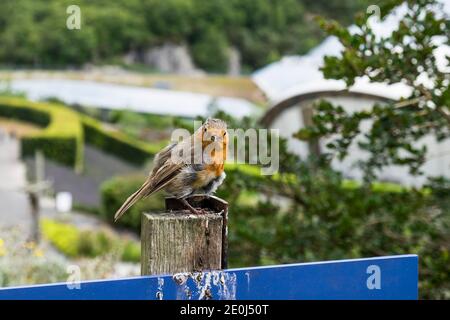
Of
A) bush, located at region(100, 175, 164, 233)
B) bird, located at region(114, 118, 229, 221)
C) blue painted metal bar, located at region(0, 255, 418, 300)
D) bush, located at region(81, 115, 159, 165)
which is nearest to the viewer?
blue painted metal bar, located at region(0, 255, 418, 300)

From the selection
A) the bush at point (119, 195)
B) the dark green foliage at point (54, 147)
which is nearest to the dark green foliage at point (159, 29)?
the dark green foliage at point (54, 147)

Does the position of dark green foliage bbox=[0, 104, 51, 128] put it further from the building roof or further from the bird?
the bird

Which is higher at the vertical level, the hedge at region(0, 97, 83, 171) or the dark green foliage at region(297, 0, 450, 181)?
the hedge at region(0, 97, 83, 171)

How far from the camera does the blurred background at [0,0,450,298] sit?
5.58m

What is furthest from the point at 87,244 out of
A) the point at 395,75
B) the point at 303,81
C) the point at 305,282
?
the point at 305,282

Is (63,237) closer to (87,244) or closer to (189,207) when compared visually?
(87,244)

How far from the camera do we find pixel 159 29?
6312 cm

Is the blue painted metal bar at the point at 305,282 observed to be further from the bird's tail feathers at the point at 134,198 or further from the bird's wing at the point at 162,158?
the bird's wing at the point at 162,158

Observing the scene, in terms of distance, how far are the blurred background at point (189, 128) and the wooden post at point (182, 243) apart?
2.30 m

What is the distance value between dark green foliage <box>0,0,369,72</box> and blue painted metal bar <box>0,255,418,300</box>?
52798 millimetres

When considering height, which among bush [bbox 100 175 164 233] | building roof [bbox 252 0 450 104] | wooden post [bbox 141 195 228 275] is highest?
building roof [bbox 252 0 450 104]

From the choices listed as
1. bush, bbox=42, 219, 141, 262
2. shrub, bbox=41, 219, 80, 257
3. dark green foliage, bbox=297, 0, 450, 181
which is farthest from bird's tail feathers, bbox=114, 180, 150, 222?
shrub, bbox=41, 219, 80, 257

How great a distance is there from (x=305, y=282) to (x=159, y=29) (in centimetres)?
6186

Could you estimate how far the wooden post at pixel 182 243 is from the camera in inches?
104
